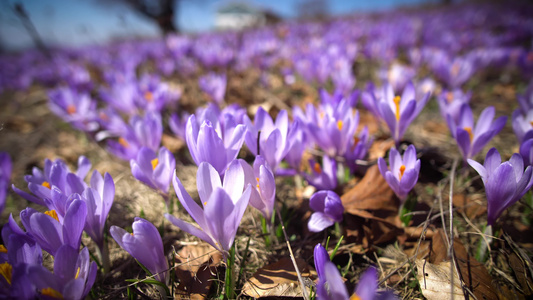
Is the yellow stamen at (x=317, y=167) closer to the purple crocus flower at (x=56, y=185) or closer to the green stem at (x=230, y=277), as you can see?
the green stem at (x=230, y=277)

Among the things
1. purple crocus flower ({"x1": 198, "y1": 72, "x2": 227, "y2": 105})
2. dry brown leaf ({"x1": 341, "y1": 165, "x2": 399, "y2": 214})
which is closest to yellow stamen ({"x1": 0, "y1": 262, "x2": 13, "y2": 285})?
dry brown leaf ({"x1": 341, "y1": 165, "x2": 399, "y2": 214})

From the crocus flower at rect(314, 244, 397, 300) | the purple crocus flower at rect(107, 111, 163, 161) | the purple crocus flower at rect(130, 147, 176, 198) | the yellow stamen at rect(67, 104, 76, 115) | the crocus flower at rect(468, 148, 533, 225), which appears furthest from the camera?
the yellow stamen at rect(67, 104, 76, 115)

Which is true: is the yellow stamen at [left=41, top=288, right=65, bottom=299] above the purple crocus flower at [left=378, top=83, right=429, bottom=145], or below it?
below

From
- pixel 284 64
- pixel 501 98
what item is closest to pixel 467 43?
pixel 501 98

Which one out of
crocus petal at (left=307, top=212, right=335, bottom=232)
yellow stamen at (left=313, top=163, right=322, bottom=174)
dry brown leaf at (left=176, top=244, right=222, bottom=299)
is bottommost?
dry brown leaf at (left=176, top=244, right=222, bottom=299)

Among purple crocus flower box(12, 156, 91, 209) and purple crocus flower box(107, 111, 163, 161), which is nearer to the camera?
purple crocus flower box(12, 156, 91, 209)

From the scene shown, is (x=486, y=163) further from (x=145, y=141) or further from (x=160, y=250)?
(x=145, y=141)

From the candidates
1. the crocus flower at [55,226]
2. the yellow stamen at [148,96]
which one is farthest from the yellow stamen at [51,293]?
the yellow stamen at [148,96]

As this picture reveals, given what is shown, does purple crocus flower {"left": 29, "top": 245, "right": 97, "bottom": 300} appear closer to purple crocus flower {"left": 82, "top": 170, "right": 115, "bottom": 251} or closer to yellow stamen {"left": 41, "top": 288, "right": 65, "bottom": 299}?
yellow stamen {"left": 41, "top": 288, "right": 65, "bottom": 299}
